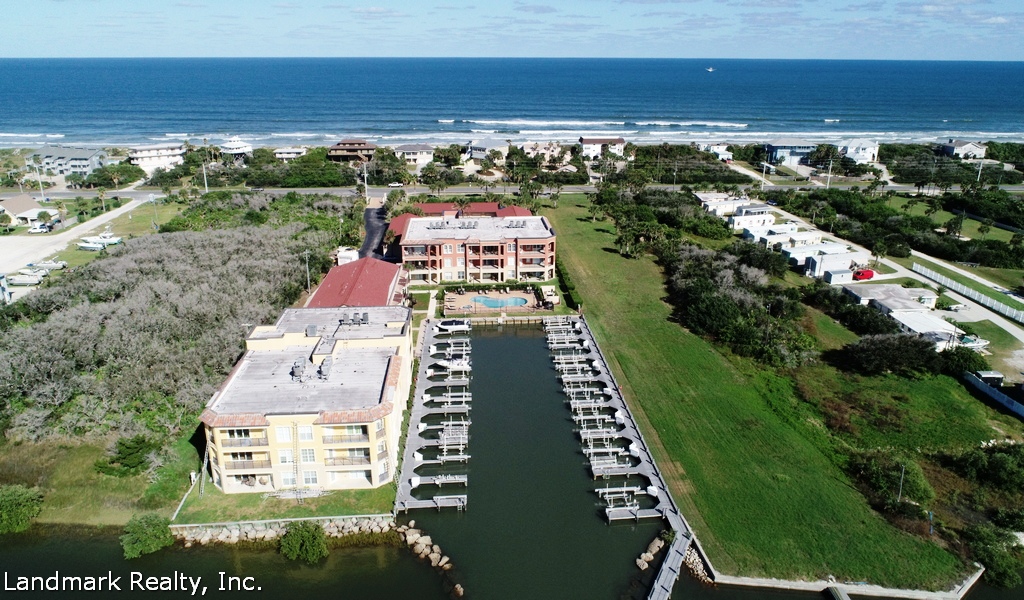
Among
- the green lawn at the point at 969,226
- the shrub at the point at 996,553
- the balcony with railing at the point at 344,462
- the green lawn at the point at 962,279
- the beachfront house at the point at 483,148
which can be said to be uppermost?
the beachfront house at the point at 483,148

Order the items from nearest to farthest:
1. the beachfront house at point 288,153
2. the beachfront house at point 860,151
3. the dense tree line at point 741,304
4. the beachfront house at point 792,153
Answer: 1. the dense tree line at point 741,304
2. the beachfront house at point 288,153
3. the beachfront house at point 792,153
4. the beachfront house at point 860,151

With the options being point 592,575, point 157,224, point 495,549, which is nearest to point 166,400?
point 495,549

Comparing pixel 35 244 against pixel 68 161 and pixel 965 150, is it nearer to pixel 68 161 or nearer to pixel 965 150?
pixel 68 161

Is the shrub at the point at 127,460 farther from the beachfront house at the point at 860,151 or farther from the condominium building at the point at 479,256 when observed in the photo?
the beachfront house at the point at 860,151

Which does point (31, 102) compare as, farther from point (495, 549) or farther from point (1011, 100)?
point (1011, 100)

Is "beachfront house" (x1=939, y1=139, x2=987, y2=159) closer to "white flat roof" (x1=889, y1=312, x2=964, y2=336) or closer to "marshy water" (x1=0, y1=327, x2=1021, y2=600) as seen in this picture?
"white flat roof" (x1=889, y1=312, x2=964, y2=336)

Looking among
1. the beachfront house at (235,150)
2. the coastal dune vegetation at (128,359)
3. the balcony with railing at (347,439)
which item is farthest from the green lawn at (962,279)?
the beachfront house at (235,150)
